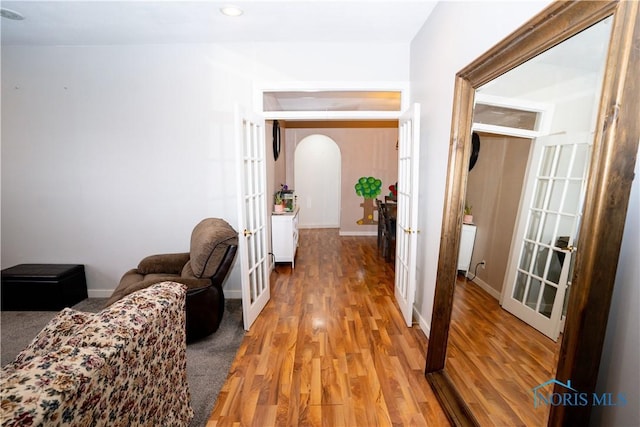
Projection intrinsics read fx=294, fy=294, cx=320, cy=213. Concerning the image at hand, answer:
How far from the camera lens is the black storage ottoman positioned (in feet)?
9.68

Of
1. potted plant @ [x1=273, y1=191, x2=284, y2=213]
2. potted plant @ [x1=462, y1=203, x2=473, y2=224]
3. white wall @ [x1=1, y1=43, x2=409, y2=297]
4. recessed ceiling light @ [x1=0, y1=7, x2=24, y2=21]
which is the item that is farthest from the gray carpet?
recessed ceiling light @ [x1=0, y1=7, x2=24, y2=21]

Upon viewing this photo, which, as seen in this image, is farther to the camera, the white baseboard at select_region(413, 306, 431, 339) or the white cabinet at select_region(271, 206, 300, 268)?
the white cabinet at select_region(271, 206, 300, 268)

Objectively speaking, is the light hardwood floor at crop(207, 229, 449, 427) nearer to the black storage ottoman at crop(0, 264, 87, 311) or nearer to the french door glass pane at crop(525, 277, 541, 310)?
the french door glass pane at crop(525, 277, 541, 310)

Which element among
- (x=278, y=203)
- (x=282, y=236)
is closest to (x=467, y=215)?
(x=282, y=236)

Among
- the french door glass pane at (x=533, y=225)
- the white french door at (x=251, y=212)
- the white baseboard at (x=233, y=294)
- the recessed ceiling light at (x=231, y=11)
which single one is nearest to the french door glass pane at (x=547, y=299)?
the french door glass pane at (x=533, y=225)

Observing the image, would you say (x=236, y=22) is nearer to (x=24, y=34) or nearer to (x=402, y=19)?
(x=402, y=19)

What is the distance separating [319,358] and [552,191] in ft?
6.18

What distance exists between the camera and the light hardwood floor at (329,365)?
5.80ft

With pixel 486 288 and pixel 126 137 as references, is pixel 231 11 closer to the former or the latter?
pixel 126 137

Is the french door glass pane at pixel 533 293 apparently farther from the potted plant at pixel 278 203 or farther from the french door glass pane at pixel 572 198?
the potted plant at pixel 278 203

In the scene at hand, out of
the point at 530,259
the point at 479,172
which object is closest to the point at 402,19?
the point at 479,172

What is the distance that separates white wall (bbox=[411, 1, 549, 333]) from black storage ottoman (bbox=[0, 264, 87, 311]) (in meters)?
3.63

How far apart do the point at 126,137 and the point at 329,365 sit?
9.95ft

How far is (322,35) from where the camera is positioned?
2758 mm
